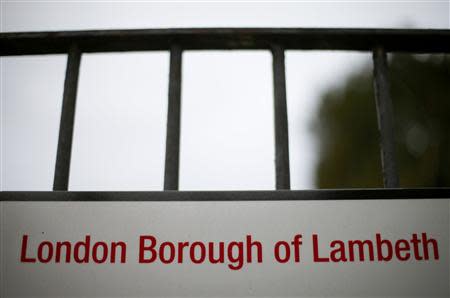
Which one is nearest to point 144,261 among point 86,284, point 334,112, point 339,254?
point 86,284

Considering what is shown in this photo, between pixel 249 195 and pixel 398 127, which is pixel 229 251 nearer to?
pixel 249 195

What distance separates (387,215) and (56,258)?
4.27ft

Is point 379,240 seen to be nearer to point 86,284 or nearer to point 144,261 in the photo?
point 144,261

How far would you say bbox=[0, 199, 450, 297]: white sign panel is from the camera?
60.5 inches

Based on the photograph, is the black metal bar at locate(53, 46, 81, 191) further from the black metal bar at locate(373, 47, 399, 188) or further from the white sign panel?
the black metal bar at locate(373, 47, 399, 188)

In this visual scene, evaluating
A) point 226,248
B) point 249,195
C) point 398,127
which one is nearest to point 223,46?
point 249,195

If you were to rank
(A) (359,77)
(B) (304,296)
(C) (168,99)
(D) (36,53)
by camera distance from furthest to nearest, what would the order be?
(A) (359,77) → (D) (36,53) → (C) (168,99) → (B) (304,296)

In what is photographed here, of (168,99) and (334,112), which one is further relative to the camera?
(334,112)

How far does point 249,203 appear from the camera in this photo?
1606mm

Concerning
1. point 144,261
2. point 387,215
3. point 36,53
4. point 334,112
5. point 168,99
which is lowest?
point 144,261

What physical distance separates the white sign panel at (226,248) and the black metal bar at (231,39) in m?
0.75

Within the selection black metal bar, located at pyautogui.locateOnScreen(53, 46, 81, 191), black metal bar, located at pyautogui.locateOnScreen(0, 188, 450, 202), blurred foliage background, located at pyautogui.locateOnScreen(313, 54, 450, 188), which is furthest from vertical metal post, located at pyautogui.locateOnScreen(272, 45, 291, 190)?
blurred foliage background, located at pyautogui.locateOnScreen(313, 54, 450, 188)

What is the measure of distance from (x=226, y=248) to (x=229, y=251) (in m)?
0.02

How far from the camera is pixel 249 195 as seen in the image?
5.30 feet
